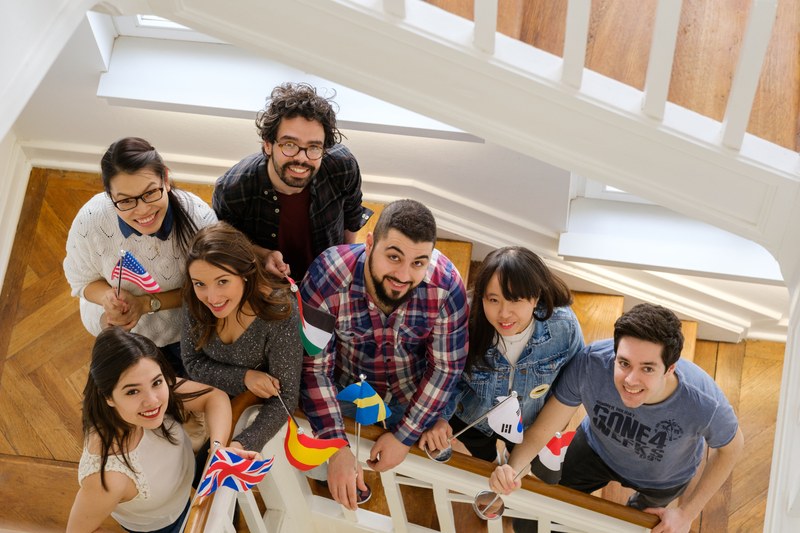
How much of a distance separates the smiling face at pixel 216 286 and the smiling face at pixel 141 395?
7.5 inches

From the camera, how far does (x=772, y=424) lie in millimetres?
3738

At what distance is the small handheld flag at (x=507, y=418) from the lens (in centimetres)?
238

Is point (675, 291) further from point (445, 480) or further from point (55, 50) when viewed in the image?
point (55, 50)

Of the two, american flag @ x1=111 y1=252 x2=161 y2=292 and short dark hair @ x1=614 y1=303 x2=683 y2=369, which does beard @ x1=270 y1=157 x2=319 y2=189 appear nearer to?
american flag @ x1=111 y1=252 x2=161 y2=292

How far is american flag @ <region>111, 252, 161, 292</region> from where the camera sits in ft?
7.39

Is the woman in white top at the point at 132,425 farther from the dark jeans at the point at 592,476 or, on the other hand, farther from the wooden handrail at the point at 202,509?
the dark jeans at the point at 592,476

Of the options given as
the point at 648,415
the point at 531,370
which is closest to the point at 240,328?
the point at 531,370

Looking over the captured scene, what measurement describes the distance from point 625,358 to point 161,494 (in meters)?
1.20

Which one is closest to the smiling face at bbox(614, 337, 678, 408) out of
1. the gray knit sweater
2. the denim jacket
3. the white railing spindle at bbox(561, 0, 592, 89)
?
the denim jacket

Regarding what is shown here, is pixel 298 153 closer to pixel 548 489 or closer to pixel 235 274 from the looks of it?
pixel 235 274

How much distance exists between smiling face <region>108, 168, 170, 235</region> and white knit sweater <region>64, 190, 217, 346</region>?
0.07m

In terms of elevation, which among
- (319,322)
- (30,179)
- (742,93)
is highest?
(742,93)

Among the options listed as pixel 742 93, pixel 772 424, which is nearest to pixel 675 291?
pixel 772 424

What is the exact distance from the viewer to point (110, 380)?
216 cm
